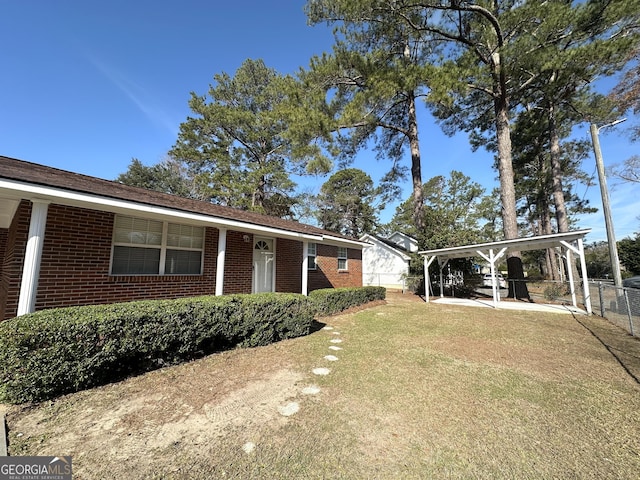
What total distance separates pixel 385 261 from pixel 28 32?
24.2 meters

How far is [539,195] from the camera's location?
24.1 meters

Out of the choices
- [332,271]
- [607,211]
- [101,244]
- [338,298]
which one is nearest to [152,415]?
[101,244]

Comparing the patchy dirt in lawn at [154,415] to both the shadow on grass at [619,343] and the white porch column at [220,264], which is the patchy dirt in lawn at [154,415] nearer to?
the white porch column at [220,264]

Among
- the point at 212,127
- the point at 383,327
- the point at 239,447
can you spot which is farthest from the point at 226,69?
the point at 239,447

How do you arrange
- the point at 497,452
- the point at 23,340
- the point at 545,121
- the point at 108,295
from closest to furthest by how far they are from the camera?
the point at 497,452
the point at 23,340
the point at 108,295
the point at 545,121

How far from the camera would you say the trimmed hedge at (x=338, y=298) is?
8.55 metres

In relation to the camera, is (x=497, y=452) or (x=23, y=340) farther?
(x=23, y=340)

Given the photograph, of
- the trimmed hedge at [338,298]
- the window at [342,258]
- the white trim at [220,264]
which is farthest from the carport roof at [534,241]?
the white trim at [220,264]

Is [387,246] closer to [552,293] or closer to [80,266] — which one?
[552,293]

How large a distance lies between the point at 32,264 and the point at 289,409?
4.62 meters

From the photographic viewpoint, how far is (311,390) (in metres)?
3.52

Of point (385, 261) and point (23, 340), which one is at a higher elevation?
point (385, 261)

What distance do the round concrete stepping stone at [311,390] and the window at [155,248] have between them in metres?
4.90

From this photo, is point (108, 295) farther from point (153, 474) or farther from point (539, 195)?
point (539, 195)
